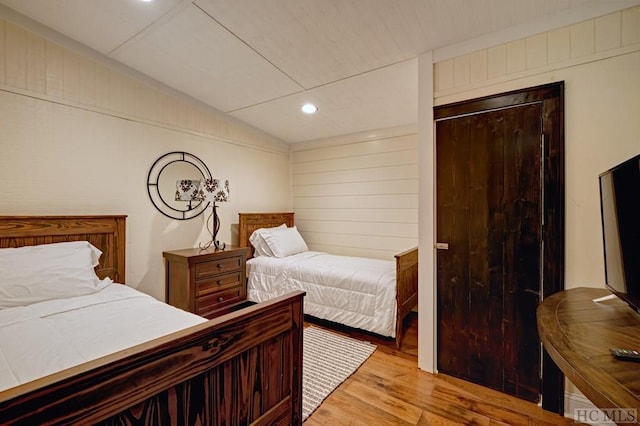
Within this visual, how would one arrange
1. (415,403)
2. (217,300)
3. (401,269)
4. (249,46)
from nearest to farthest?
(415,403) → (249,46) → (401,269) → (217,300)

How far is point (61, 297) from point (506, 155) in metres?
3.17

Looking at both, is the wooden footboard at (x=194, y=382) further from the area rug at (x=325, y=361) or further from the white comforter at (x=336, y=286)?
the white comforter at (x=336, y=286)

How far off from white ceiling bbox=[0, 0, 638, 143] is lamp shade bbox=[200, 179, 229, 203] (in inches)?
37.7

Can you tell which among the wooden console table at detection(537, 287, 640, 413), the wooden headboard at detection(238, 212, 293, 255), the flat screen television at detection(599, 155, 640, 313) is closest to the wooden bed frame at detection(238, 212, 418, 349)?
the wooden headboard at detection(238, 212, 293, 255)

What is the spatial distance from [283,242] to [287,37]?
7.89ft

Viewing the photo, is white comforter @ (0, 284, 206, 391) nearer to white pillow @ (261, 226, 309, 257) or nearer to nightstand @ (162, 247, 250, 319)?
nightstand @ (162, 247, 250, 319)

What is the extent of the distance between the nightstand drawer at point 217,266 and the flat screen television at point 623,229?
297cm

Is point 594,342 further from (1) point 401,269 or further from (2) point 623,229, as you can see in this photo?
(1) point 401,269

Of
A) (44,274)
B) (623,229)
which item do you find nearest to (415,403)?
(623,229)

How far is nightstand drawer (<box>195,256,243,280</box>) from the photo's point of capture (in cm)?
284

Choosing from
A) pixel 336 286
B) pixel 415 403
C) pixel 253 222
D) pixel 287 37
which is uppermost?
pixel 287 37

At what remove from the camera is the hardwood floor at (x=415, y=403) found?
1.72 metres

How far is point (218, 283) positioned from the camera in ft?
9.86

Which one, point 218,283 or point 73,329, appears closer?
point 73,329
